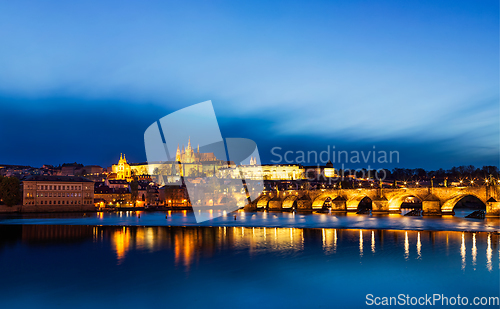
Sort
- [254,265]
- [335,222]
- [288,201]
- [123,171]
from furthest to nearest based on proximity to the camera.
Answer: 1. [123,171]
2. [288,201]
3. [335,222]
4. [254,265]

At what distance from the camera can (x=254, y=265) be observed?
18031 mm

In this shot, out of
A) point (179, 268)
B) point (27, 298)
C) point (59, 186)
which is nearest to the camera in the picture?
point (27, 298)

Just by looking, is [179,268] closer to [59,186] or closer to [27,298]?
[27,298]

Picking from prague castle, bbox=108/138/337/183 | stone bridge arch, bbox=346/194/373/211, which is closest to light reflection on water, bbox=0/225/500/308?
stone bridge arch, bbox=346/194/373/211

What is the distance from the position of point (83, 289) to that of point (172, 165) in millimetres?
115100

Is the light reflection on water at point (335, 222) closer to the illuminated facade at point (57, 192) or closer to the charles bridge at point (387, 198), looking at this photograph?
the charles bridge at point (387, 198)

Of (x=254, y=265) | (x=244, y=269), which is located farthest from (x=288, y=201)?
(x=244, y=269)

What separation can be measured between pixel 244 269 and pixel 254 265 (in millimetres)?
875

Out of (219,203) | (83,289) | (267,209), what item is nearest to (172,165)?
(219,203)

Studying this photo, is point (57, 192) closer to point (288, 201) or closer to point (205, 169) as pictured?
point (288, 201)

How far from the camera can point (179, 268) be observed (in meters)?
17.4

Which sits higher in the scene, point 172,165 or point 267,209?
point 172,165

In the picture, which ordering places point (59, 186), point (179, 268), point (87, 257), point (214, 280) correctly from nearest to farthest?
point (214, 280), point (179, 268), point (87, 257), point (59, 186)

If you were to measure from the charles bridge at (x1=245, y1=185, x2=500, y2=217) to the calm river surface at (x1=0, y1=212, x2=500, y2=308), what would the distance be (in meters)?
11.5
